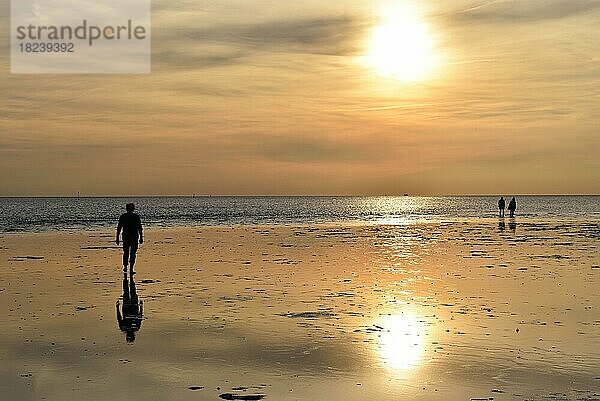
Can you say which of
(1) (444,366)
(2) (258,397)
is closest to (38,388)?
(2) (258,397)

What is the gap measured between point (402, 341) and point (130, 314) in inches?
211

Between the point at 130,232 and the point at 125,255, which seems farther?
the point at 130,232

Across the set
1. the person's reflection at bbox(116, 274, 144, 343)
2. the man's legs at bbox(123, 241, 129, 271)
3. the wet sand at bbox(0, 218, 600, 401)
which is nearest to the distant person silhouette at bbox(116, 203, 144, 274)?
the man's legs at bbox(123, 241, 129, 271)

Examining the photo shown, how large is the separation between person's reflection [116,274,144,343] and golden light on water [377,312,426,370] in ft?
12.8

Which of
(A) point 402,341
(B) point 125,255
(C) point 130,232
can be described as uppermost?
(C) point 130,232

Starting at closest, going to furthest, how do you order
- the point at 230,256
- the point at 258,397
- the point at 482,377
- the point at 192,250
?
the point at 258,397 < the point at 482,377 < the point at 230,256 < the point at 192,250

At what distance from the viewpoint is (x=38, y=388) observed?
9047mm

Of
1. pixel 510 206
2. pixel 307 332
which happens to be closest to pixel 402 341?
pixel 307 332

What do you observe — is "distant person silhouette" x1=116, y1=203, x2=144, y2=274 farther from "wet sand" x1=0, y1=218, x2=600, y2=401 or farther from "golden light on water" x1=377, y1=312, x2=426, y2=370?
"golden light on water" x1=377, y1=312, x2=426, y2=370

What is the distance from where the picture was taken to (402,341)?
1173 centimetres

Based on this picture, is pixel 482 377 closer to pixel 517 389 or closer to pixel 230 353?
pixel 517 389

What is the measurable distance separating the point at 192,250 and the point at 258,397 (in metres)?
22.9

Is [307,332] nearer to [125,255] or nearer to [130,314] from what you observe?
[130,314]

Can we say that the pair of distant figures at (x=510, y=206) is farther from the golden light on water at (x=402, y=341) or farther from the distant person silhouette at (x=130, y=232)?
the golden light on water at (x=402, y=341)
